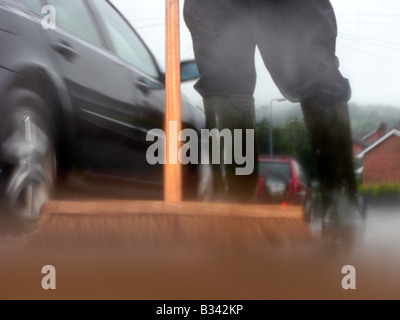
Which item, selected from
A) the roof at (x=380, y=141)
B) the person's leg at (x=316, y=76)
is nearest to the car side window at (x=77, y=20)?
the person's leg at (x=316, y=76)

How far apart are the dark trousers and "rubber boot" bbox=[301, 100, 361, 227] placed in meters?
0.05

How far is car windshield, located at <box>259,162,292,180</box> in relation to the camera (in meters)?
2.51

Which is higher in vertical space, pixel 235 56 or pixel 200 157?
pixel 235 56

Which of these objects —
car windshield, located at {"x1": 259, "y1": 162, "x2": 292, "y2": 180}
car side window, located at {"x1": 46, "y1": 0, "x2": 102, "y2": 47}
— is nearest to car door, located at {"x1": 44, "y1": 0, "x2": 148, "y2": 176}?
car side window, located at {"x1": 46, "y1": 0, "x2": 102, "y2": 47}

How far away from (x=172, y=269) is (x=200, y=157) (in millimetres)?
453

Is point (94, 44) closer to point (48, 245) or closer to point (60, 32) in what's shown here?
point (60, 32)

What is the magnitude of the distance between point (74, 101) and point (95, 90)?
0.09 m

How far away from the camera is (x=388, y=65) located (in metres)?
2.52

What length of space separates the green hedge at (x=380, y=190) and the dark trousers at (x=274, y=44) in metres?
0.36

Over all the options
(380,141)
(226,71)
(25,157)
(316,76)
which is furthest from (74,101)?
(380,141)

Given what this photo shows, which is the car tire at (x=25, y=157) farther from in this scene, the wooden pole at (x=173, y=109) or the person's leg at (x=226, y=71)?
the person's leg at (x=226, y=71)

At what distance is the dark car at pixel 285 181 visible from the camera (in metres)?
2.51

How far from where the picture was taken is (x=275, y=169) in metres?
2.52
